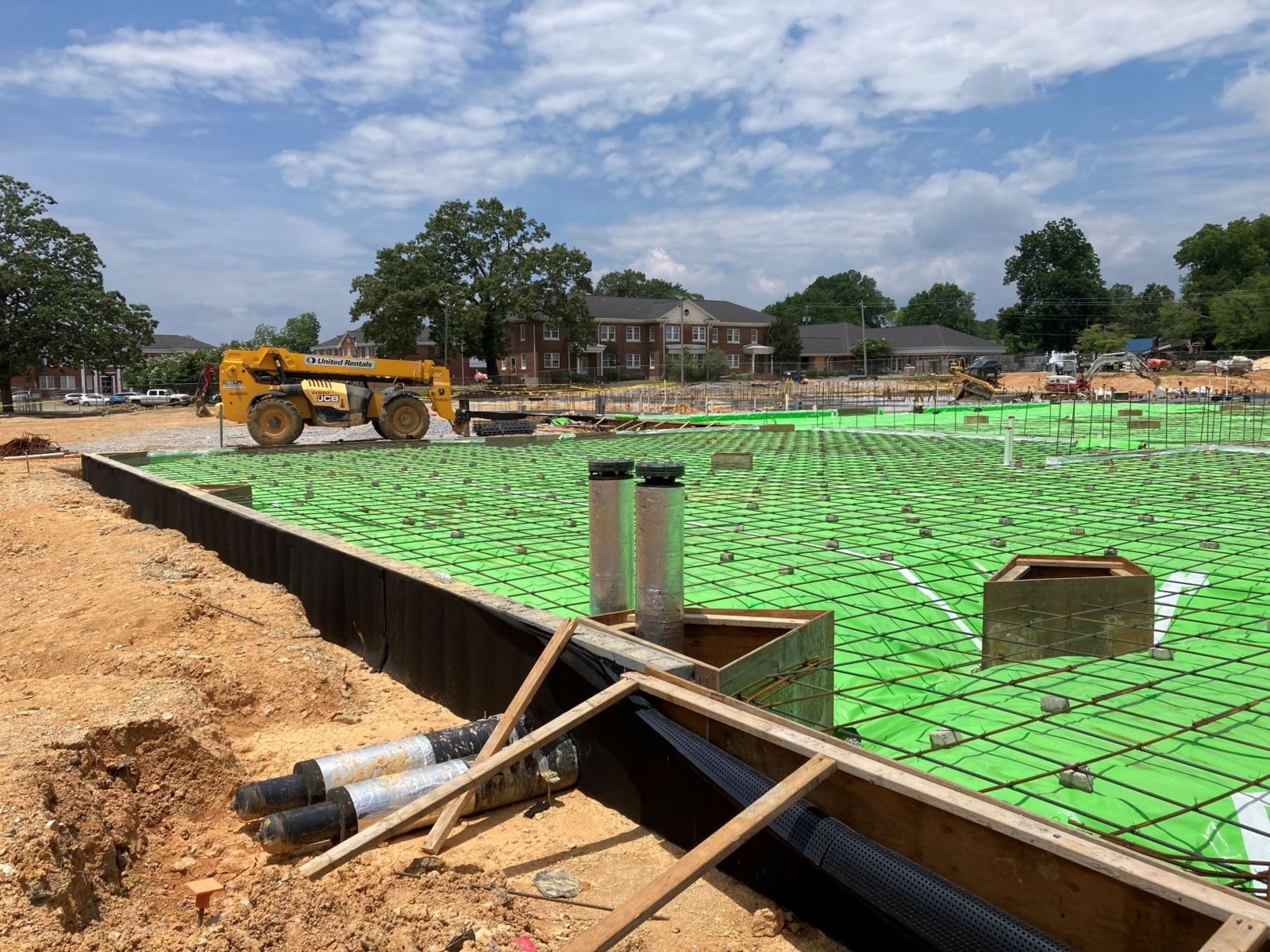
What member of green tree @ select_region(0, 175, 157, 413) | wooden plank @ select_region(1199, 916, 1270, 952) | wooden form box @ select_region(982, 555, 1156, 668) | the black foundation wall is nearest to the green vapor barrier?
wooden form box @ select_region(982, 555, 1156, 668)

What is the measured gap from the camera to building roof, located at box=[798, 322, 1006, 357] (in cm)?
6375

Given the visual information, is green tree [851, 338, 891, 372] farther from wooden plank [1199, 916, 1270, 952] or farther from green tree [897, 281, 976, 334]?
wooden plank [1199, 916, 1270, 952]

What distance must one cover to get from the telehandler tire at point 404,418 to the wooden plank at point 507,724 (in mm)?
12685

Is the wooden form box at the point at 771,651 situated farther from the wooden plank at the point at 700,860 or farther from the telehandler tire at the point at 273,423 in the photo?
the telehandler tire at the point at 273,423

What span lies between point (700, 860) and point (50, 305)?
4219 centimetres

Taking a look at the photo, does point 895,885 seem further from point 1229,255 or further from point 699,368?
point 1229,255

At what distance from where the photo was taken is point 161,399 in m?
44.9

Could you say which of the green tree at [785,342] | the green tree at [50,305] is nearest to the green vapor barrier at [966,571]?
the green tree at [50,305]

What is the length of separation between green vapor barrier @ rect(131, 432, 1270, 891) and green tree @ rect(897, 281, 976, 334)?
7626cm

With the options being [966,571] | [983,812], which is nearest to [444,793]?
[983,812]

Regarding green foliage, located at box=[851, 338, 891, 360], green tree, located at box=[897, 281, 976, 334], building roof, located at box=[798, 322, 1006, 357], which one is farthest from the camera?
green tree, located at box=[897, 281, 976, 334]

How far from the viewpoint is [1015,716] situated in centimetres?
366

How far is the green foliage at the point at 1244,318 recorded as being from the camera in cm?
4644

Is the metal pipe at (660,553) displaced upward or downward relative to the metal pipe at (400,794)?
upward
